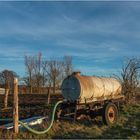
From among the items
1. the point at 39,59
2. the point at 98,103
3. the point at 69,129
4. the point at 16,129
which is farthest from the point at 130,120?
the point at 39,59

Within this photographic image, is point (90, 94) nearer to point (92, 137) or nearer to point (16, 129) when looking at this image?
point (92, 137)

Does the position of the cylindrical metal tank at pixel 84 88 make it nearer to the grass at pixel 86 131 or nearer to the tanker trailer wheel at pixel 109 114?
the tanker trailer wheel at pixel 109 114

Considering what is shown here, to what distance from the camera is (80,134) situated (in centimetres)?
1186

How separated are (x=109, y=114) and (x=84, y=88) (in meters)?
1.69

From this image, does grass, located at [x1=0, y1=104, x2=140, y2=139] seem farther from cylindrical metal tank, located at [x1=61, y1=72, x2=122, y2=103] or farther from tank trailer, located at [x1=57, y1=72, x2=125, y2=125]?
cylindrical metal tank, located at [x1=61, y1=72, x2=122, y2=103]

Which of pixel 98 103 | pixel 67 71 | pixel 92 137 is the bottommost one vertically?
pixel 92 137

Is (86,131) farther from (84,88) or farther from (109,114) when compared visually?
(109,114)

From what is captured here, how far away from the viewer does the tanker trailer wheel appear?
13.9 meters

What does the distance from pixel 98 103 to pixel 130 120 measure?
6.81 feet

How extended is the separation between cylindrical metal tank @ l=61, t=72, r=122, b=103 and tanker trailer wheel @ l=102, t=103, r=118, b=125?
75 centimetres

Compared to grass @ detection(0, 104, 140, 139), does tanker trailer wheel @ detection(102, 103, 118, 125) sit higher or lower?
higher

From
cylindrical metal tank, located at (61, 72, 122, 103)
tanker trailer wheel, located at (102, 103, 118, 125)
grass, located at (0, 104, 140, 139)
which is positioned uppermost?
cylindrical metal tank, located at (61, 72, 122, 103)

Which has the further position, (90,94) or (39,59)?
(39,59)

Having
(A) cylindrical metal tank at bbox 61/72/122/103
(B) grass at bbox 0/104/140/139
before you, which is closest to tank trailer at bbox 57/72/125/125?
(A) cylindrical metal tank at bbox 61/72/122/103
